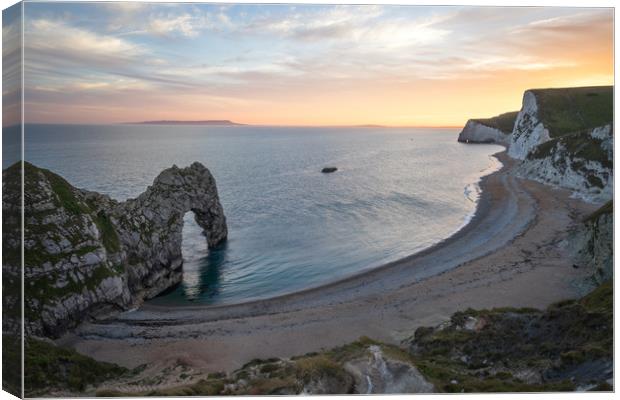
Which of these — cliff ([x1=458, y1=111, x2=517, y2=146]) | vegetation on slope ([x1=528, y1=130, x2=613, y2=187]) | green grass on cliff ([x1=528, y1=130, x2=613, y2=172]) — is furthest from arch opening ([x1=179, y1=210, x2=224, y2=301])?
cliff ([x1=458, y1=111, x2=517, y2=146])

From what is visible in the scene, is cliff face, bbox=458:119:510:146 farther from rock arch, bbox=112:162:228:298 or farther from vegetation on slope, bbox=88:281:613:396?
vegetation on slope, bbox=88:281:613:396

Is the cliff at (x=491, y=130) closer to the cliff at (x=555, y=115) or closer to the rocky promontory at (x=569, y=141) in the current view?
the rocky promontory at (x=569, y=141)

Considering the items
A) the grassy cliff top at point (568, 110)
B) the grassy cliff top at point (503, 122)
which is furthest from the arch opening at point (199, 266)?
the grassy cliff top at point (503, 122)

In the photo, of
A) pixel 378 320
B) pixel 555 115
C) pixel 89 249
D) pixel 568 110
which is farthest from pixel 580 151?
pixel 89 249

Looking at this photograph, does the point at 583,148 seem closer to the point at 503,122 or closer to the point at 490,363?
the point at 490,363

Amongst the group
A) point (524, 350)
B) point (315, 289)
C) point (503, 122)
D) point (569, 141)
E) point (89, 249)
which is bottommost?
point (315, 289)
